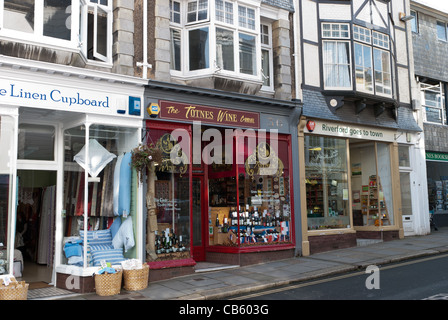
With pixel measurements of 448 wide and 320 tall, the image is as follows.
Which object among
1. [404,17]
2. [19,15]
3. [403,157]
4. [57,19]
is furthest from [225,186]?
[404,17]

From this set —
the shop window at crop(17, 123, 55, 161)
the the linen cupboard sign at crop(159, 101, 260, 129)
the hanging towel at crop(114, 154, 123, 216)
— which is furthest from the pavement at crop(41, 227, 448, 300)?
the the linen cupboard sign at crop(159, 101, 260, 129)

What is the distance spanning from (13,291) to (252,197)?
257 inches

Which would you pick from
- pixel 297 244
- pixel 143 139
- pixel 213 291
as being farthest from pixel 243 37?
pixel 213 291

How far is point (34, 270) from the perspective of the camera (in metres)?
9.94

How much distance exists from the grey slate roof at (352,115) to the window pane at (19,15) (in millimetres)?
7900

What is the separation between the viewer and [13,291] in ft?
23.6

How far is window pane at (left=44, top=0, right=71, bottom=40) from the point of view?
8.61 m

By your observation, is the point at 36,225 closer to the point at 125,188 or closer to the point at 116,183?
the point at 116,183

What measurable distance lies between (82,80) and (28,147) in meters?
1.90

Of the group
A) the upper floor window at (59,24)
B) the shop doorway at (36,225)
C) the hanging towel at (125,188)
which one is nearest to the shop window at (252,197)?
the hanging towel at (125,188)

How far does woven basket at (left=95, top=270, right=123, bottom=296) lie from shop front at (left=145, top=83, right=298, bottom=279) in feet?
6.12

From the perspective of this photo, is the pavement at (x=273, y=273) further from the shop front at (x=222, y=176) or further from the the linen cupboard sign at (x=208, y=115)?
the the linen cupboard sign at (x=208, y=115)

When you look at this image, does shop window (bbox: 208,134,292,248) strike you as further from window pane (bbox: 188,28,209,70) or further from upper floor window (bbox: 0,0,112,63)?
upper floor window (bbox: 0,0,112,63)
